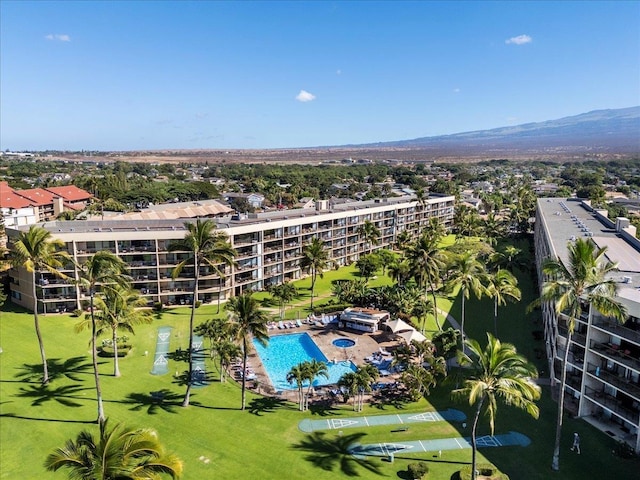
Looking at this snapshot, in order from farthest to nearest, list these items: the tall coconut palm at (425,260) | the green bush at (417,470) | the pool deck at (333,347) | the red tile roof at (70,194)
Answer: the red tile roof at (70,194), the tall coconut palm at (425,260), the pool deck at (333,347), the green bush at (417,470)

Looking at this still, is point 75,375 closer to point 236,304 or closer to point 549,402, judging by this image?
point 236,304

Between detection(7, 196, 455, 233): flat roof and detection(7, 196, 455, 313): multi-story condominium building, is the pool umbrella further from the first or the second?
detection(7, 196, 455, 233): flat roof

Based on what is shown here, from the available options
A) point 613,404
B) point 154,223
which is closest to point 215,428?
point 613,404

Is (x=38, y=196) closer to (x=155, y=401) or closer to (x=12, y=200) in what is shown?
(x=12, y=200)

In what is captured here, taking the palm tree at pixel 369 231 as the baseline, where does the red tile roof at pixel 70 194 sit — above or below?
above

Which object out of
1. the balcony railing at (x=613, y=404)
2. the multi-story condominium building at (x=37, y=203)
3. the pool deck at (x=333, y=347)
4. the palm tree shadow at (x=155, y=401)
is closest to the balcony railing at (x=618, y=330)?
the balcony railing at (x=613, y=404)

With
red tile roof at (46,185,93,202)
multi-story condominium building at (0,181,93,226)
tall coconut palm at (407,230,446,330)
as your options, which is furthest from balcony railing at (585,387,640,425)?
red tile roof at (46,185,93,202)

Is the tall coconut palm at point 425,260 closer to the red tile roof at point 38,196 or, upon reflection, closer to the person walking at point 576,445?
the person walking at point 576,445

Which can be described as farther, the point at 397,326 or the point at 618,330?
the point at 397,326
